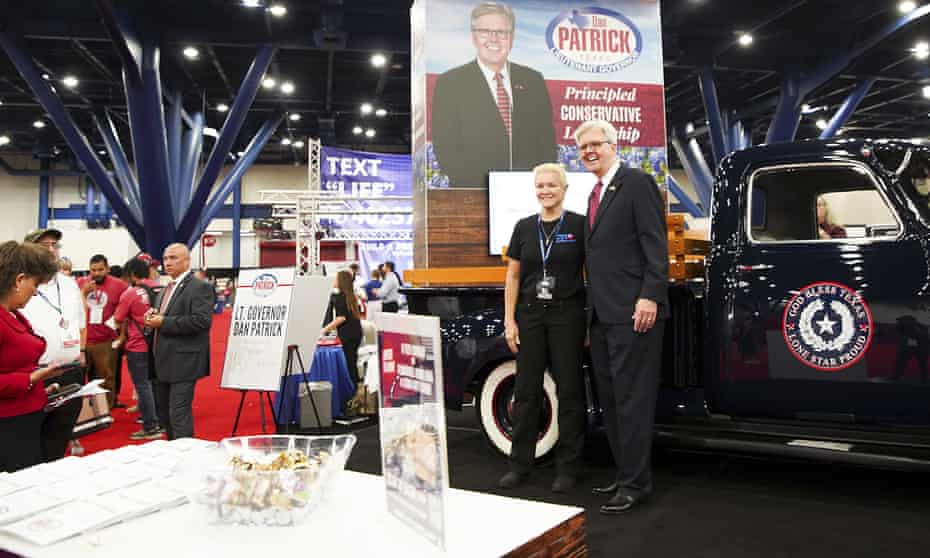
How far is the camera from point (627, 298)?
3.09m

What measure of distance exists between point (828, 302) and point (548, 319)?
1.34 m

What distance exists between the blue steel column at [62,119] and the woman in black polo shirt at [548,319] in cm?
996

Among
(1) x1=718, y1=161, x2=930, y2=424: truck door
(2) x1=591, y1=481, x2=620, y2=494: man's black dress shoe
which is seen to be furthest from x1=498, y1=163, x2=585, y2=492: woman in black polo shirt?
(1) x1=718, y1=161, x2=930, y2=424: truck door

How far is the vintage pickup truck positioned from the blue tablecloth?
2512 mm

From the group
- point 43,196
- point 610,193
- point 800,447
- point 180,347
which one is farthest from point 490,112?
point 43,196

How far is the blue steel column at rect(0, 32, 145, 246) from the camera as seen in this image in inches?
393

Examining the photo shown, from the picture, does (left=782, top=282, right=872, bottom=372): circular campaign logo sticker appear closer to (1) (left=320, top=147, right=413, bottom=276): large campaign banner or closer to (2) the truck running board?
(2) the truck running board

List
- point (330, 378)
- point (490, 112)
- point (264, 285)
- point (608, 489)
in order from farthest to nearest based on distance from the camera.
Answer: point (490, 112), point (330, 378), point (264, 285), point (608, 489)

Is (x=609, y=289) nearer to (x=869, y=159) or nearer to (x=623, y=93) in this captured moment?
(x=869, y=159)

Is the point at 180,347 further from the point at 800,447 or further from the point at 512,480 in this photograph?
the point at 800,447

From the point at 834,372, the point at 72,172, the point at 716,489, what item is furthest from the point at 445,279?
the point at 72,172

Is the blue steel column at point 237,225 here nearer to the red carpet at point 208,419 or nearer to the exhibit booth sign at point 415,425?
the red carpet at point 208,419

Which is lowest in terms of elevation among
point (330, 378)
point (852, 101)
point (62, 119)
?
point (330, 378)

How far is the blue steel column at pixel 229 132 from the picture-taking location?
36.3 ft
